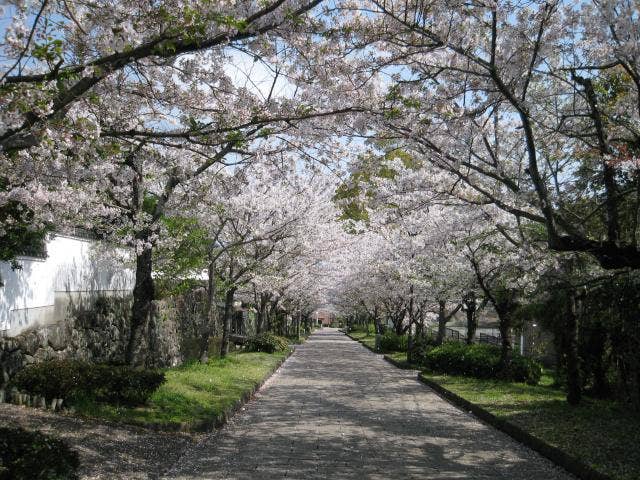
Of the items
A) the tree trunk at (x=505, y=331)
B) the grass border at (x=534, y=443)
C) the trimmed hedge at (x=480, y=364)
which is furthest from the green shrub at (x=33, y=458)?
the trimmed hedge at (x=480, y=364)

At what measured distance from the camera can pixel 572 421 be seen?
9430 millimetres

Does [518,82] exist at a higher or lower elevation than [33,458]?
higher

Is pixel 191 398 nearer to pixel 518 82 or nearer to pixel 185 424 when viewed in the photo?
pixel 185 424

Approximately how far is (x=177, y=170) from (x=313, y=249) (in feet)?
45.2

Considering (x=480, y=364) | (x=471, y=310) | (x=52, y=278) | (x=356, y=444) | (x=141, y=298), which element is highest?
(x=52, y=278)

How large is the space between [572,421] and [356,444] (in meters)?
3.99

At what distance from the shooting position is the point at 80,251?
40.9ft

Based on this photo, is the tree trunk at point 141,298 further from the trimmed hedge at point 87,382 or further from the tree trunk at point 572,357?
the tree trunk at point 572,357

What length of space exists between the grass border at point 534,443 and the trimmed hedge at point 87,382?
18.9 feet

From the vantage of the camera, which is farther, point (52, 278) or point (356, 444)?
point (52, 278)

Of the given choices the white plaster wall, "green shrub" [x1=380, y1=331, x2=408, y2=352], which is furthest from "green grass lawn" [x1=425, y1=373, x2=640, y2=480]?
"green shrub" [x1=380, y1=331, x2=408, y2=352]

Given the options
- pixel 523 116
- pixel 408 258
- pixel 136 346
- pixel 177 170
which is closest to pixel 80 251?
pixel 136 346

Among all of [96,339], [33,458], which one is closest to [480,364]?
[96,339]

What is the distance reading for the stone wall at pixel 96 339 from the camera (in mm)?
8641
